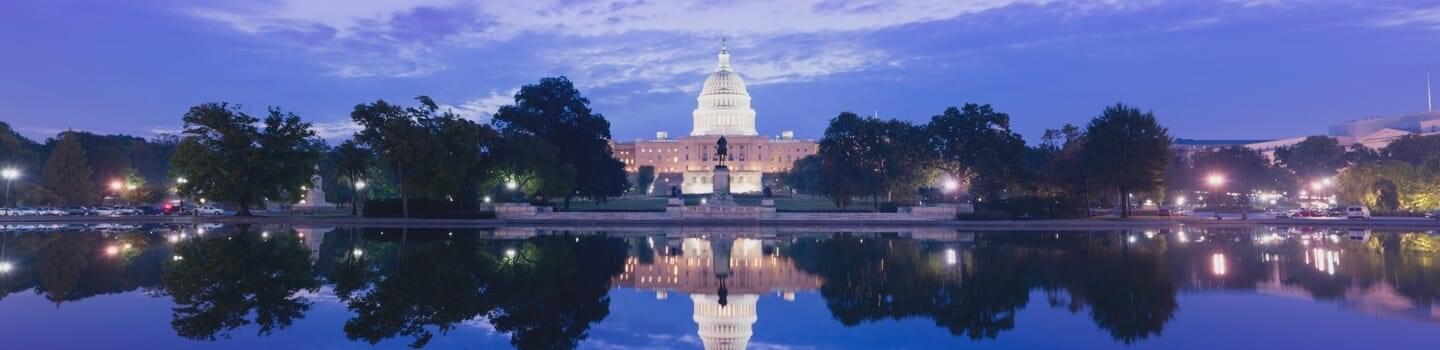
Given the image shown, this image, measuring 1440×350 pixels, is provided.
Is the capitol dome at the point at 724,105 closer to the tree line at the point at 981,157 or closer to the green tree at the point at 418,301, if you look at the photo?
the tree line at the point at 981,157

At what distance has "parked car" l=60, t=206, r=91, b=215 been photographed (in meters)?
58.8

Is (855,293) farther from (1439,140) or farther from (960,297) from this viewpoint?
(1439,140)

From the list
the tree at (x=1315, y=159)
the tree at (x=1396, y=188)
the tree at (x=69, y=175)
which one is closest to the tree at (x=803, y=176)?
the tree at (x=1396, y=188)

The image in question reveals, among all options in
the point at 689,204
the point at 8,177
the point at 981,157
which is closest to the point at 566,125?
the point at 689,204

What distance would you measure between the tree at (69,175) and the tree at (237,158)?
20.0 meters

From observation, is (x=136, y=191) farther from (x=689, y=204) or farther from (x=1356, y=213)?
(x=1356, y=213)

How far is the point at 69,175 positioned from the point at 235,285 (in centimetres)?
5821

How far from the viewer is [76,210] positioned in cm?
6059

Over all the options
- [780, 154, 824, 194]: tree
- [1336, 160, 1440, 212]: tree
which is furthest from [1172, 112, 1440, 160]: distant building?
[1336, 160, 1440, 212]: tree

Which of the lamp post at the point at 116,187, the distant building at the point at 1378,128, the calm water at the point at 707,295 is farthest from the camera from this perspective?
the distant building at the point at 1378,128

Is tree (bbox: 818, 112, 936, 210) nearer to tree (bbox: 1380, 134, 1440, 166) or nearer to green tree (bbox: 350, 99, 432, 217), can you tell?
green tree (bbox: 350, 99, 432, 217)

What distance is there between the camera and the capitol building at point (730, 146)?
156 meters

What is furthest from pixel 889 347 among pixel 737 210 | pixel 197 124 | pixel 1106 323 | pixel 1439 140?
pixel 1439 140

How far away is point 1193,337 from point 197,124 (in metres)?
50.0
